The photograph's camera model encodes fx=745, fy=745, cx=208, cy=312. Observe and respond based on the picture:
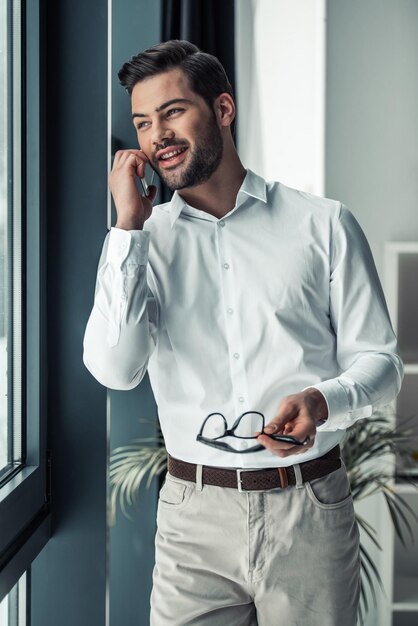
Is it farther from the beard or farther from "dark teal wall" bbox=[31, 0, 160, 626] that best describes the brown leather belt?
the beard

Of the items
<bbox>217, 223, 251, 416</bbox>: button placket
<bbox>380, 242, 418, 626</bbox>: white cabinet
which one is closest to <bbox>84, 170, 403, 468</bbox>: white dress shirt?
<bbox>217, 223, 251, 416</bbox>: button placket

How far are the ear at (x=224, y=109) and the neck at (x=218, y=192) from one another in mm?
78

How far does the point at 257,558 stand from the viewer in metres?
1.36

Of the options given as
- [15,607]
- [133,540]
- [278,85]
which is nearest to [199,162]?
[15,607]

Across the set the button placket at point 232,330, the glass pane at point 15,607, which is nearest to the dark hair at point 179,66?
the button placket at point 232,330

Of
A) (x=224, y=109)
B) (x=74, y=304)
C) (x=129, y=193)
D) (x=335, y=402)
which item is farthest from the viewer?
(x=74, y=304)

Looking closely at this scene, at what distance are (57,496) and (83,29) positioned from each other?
40.1 inches

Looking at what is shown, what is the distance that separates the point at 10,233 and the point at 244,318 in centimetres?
49

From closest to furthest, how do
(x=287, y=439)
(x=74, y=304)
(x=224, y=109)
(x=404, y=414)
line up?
(x=287, y=439) < (x=224, y=109) < (x=74, y=304) < (x=404, y=414)

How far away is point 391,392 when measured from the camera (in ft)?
4.68

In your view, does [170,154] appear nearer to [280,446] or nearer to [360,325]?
[360,325]

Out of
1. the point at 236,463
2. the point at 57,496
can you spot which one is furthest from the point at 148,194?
the point at 57,496

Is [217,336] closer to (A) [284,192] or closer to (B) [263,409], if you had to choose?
(B) [263,409]

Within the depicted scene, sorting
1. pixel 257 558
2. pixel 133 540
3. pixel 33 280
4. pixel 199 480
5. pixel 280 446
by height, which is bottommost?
pixel 133 540
